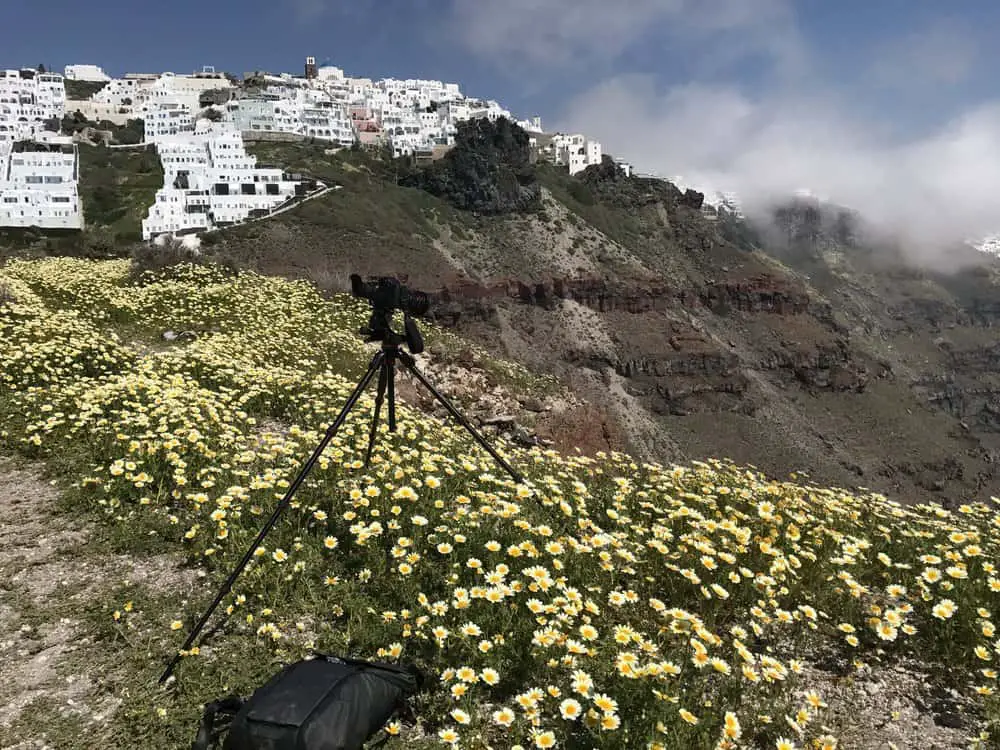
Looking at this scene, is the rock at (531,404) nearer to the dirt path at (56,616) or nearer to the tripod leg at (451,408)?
the tripod leg at (451,408)

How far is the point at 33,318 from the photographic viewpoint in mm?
12953

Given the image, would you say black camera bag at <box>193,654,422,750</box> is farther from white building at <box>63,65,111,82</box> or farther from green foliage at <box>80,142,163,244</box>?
white building at <box>63,65,111,82</box>

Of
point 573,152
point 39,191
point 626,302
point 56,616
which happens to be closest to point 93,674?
point 56,616

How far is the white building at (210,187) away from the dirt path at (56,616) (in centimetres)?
5257

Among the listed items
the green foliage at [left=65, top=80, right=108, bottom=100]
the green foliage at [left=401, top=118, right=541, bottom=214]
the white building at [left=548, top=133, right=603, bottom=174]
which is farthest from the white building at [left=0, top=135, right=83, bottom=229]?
the white building at [left=548, top=133, right=603, bottom=174]

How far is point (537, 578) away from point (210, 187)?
2529 inches

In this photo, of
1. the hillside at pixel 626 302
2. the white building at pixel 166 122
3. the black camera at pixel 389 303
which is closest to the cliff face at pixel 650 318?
the hillside at pixel 626 302

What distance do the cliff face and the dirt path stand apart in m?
41.1

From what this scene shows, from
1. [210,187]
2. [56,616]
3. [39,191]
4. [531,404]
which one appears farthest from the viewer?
[210,187]

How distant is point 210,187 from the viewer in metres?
58.2

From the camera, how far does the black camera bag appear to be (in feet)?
10.0

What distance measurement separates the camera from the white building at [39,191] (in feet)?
167

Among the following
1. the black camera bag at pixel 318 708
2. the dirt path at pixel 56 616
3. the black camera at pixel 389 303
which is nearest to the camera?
the black camera bag at pixel 318 708

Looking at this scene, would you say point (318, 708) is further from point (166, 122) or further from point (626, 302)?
point (166, 122)
